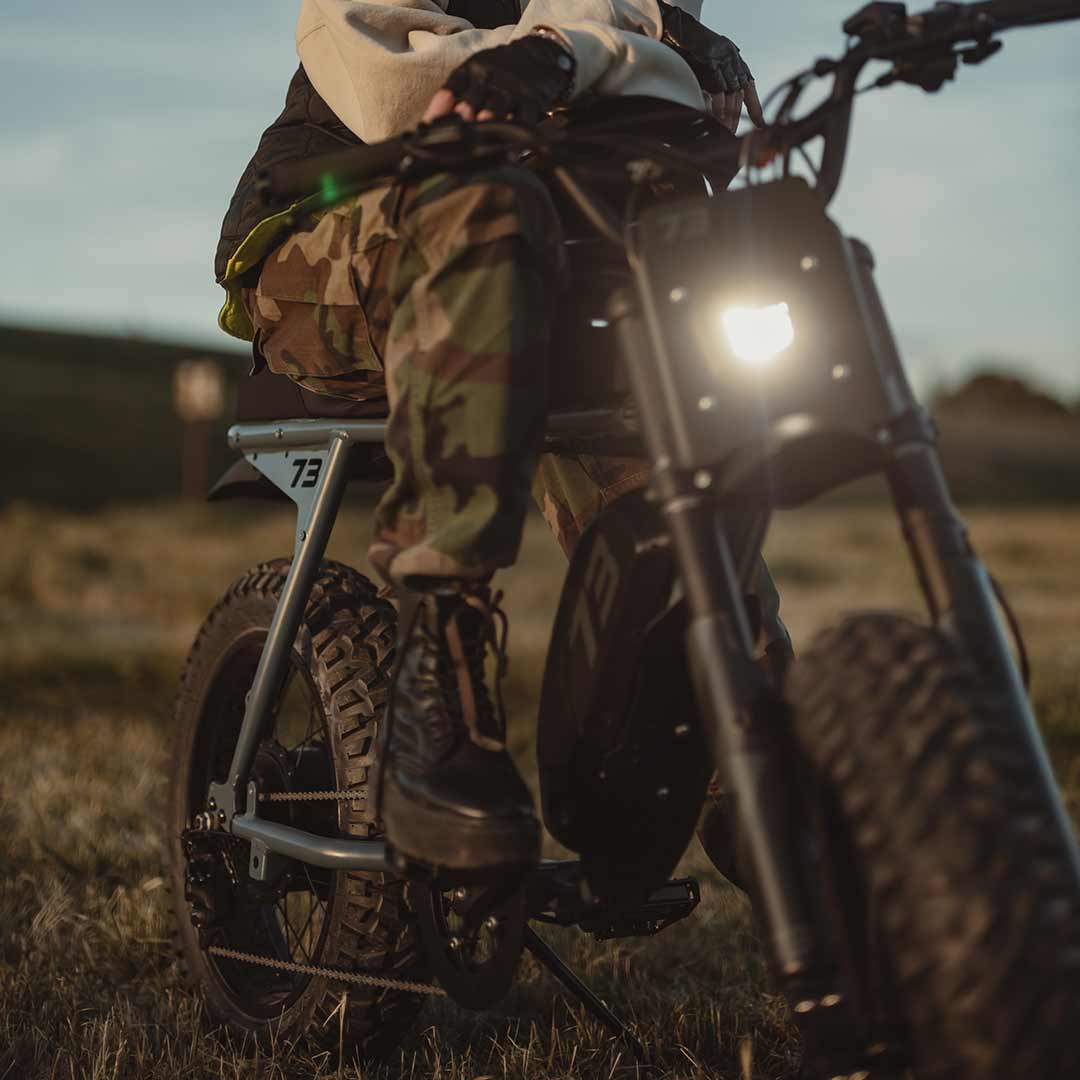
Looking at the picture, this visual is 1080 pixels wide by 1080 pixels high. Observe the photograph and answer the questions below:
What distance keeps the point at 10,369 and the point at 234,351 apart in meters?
15.1

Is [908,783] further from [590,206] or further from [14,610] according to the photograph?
[14,610]

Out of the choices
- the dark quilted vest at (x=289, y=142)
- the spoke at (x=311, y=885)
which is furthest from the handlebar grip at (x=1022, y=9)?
the spoke at (x=311, y=885)

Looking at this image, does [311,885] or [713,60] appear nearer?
[713,60]

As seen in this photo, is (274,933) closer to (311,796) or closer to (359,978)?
(311,796)

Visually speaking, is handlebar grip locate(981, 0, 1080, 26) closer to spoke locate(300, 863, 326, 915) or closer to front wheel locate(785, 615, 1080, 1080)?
front wheel locate(785, 615, 1080, 1080)

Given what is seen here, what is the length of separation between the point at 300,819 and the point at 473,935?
65 centimetres

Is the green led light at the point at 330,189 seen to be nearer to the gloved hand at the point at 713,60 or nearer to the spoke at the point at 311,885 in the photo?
the gloved hand at the point at 713,60

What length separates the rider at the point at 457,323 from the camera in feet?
6.66

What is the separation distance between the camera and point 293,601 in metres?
2.86

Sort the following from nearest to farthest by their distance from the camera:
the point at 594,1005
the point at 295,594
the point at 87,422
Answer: the point at 594,1005, the point at 295,594, the point at 87,422

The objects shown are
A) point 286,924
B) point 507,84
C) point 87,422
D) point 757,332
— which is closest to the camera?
point 757,332

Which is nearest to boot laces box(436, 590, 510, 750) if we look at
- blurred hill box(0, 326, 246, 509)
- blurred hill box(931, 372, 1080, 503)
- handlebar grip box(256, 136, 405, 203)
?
handlebar grip box(256, 136, 405, 203)

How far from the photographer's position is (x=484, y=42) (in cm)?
241

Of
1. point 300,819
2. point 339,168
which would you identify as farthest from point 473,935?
point 339,168
